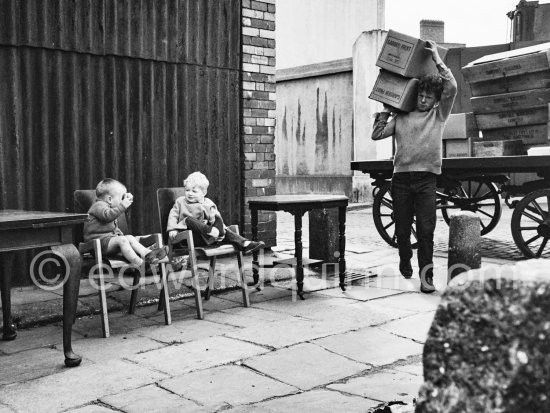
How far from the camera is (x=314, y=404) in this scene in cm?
322

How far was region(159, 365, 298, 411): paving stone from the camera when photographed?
3323 millimetres

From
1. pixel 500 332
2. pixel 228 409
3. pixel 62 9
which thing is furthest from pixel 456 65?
pixel 500 332

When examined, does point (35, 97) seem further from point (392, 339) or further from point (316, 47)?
point (316, 47)

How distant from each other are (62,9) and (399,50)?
3141 mm

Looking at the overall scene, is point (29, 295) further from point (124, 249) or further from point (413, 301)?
point (413, 301)

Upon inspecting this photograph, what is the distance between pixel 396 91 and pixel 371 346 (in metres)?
2.88

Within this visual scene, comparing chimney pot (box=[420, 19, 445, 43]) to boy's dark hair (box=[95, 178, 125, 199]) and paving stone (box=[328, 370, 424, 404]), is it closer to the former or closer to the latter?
boy's dark hair (box=[95, 178, 125, 199])

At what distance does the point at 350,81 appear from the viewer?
15.0m

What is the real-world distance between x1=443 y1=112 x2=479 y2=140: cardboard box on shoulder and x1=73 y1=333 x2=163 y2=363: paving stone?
212 inches

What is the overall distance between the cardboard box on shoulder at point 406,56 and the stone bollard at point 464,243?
1.41 metres

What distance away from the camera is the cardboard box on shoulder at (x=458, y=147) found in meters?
8.37

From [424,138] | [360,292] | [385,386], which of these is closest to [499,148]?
[424,138]

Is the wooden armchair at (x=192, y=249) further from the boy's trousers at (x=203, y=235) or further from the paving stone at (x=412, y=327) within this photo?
the paving stone at (x=412, y=327)

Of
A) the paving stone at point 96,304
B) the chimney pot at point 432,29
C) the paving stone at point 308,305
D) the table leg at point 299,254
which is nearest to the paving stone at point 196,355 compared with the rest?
the paving stone at point 308,305
